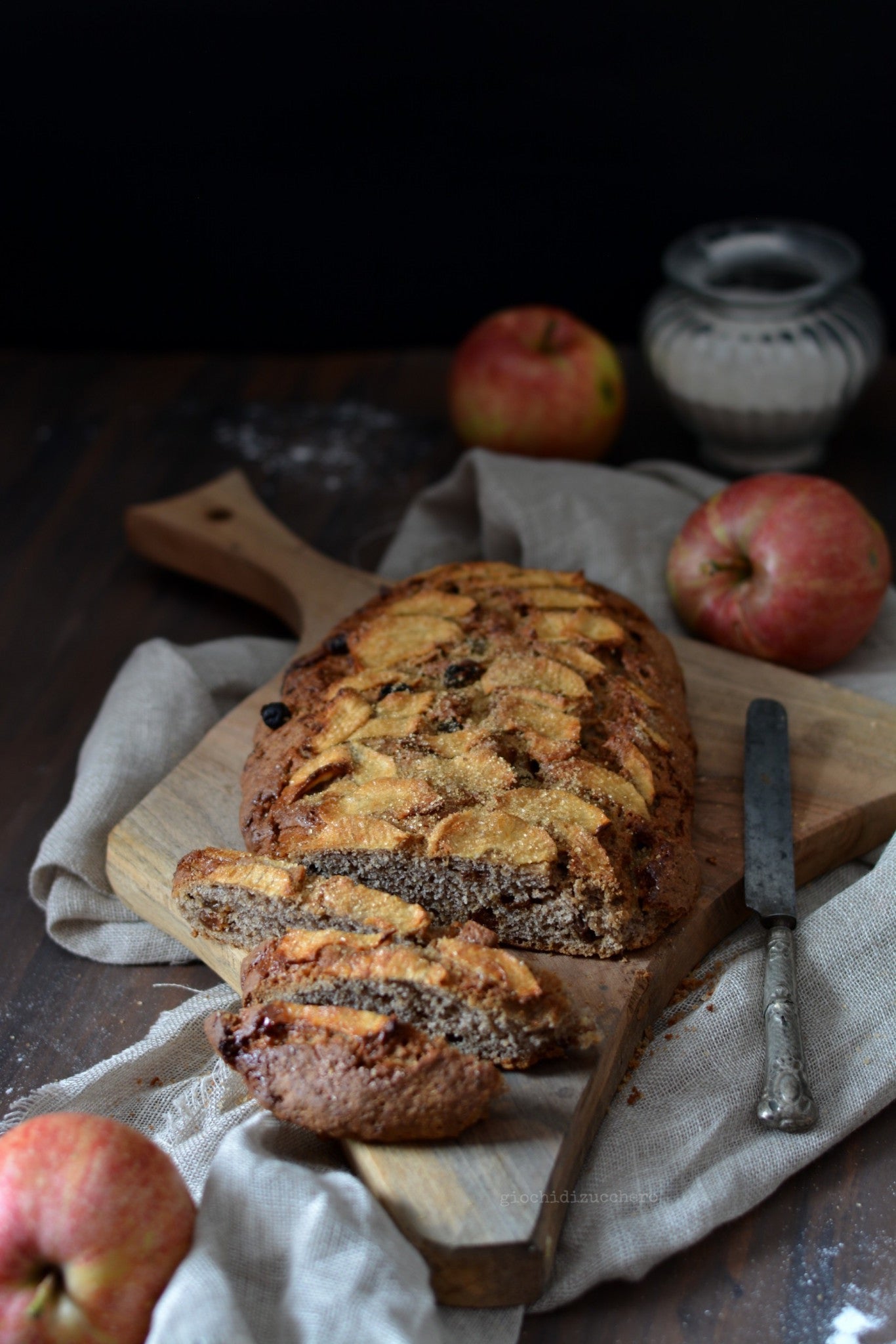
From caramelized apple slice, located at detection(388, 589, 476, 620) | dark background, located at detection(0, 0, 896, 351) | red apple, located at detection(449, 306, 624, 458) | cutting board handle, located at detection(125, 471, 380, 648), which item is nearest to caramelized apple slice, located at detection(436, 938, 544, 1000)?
caramelized apple slice, located at detection(388, 589, 476, 620)

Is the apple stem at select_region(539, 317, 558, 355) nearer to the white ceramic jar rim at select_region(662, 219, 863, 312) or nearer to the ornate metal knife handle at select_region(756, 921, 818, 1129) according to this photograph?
the white ceramic jar rim at select_region(662, 219, 863, 312)

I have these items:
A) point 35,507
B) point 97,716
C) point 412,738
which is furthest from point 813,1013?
point 35,507

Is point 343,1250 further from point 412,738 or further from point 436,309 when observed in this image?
point 436,309

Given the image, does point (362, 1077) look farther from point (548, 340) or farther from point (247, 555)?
point (548, 340)

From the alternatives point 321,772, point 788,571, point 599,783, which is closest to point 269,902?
point 321,772

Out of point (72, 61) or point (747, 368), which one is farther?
point (72, 61)

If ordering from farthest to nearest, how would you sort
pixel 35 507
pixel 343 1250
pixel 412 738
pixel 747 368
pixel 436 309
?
pixel 436 309 → pixel 35 507 → pixel 747 368 → pixel 412 738 → pixel 343 1250

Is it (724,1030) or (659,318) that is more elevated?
(659,318)
